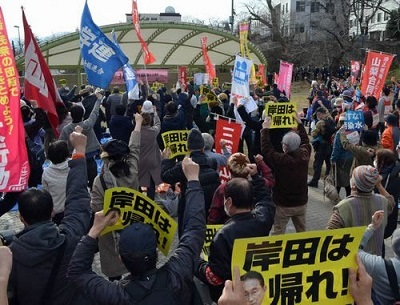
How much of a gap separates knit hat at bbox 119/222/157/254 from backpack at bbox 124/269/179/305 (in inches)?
6.4

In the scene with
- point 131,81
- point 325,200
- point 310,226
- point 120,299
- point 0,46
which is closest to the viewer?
point 120,299

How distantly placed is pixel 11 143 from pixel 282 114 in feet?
12.9

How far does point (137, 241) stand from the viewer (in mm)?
2158

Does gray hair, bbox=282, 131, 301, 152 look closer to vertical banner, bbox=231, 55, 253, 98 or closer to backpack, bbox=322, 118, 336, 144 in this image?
backpack, bbox=322, 118, 336, 144

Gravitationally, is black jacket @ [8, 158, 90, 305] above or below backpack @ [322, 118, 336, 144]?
above

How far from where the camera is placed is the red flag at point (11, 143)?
3289mm

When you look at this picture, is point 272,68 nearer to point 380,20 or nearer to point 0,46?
point 380,20

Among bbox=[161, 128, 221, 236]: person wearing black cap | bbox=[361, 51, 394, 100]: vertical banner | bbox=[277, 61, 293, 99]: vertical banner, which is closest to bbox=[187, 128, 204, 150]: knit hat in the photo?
bbox=[161, 128, 221, 236]: person wearing black cap

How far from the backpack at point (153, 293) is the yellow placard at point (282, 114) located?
4.27m

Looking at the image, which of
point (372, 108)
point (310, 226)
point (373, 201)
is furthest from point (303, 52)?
point (373, 201)

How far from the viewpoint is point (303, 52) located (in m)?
40.4

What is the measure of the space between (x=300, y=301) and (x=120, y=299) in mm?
1069

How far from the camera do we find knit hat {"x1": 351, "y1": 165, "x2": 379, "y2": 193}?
138 inches

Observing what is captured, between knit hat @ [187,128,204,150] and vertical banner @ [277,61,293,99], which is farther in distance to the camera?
vertical banner @ [277,61,293,99]
